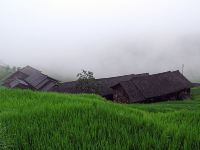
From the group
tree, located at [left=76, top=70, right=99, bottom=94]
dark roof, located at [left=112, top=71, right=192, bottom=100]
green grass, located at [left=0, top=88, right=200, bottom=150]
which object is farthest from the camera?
tree, located at [left=76, top=70, right=99, bottom=94]

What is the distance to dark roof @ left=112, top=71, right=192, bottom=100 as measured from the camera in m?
60.8

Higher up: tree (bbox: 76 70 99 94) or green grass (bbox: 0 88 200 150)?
tree (bbox: 76 70 99 94)

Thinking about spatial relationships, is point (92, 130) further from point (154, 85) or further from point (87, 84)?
point (87, 84)

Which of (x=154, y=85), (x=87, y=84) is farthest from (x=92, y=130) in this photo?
(x=87, y=84)

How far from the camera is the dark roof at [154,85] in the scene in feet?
200

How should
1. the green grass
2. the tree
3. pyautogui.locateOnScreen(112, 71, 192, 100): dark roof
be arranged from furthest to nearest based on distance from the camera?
the tree → pyautogui.locateOnScreen(112, 71, 192, 100): dark roof → the green grass

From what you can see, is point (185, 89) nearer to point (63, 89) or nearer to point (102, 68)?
point (63, 89)

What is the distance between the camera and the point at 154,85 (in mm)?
62875

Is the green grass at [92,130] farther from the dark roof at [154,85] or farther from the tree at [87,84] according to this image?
the tree at [87,84]

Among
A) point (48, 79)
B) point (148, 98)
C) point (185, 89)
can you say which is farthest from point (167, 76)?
point (48, 79)

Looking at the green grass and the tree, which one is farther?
the tree

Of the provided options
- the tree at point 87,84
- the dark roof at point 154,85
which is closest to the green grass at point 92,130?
the dark roof at point 154,85

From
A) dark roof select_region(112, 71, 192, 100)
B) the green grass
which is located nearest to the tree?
dark roof select_region(112, 71, 192, 100)

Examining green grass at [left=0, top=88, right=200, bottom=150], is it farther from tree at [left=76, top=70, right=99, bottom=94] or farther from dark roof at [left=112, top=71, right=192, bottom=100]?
tree at [left=76, top=70, right=99, bottom=94]
